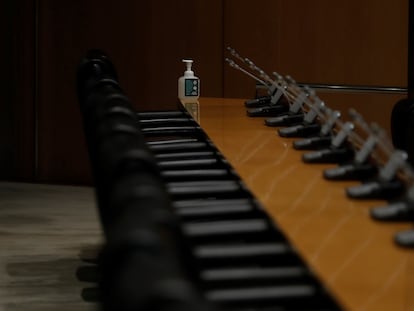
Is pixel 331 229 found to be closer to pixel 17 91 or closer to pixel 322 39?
pixel 322 39

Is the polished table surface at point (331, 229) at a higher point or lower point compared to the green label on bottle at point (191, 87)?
higher

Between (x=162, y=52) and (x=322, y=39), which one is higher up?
(x=322, y=39)

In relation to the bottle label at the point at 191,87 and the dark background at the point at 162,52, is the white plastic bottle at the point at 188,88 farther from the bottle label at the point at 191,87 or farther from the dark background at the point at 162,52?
the dark background at the point at 162,52

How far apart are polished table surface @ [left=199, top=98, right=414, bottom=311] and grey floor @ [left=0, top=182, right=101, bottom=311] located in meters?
1.80

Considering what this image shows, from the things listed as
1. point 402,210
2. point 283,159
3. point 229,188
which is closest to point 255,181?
point 229,188

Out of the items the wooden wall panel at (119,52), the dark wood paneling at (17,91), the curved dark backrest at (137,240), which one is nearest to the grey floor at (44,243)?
the dark wood paneling at (17,91)

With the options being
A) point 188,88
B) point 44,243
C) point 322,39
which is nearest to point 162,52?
point 322,39

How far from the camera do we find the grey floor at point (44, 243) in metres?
4.15

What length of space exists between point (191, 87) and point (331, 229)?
2.79m

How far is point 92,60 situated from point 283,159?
3.16 feet

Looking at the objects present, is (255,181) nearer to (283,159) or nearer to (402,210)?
(283,159)

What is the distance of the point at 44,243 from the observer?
5.14 m

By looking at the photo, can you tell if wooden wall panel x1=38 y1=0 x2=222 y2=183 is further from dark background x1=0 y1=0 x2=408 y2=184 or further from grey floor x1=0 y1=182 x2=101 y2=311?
grey floor x1=0 y1=182 x2=101 y2=311

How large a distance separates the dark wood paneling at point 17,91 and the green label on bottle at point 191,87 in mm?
2795
